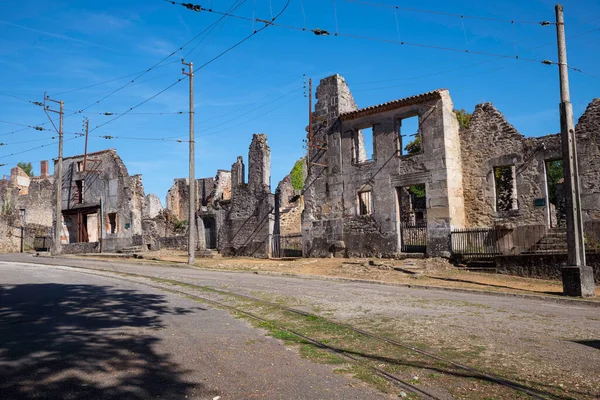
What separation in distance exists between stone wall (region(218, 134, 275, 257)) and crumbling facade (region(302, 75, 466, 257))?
363 centimetres

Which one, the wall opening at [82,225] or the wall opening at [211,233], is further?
the wall opening at [82,225]

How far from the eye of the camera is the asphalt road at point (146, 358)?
4723mm

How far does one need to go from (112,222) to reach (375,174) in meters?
24.6

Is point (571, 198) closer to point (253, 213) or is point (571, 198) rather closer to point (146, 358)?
point (146, 358)

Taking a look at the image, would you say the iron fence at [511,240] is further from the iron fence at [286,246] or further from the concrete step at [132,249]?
the concrete step at [132,249]

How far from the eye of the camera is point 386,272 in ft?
63.4

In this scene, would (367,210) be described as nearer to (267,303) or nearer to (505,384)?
(267,303)

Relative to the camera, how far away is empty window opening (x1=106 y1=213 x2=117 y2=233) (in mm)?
38688

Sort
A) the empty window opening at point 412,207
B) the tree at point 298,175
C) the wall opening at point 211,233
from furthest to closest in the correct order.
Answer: the tree at point 298,175, the wall opening at point 211,233, the empty window opening at point 412,207

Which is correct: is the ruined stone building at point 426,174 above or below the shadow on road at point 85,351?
above

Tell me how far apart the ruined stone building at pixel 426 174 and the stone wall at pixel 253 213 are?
3.67 meters

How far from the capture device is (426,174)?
22.2m

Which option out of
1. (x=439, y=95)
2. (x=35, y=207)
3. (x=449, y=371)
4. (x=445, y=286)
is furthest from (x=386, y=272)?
(x=35, y=207)

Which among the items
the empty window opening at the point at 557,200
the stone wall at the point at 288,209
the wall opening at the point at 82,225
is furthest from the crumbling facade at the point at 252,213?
the empty window opening at the point at 557,200
